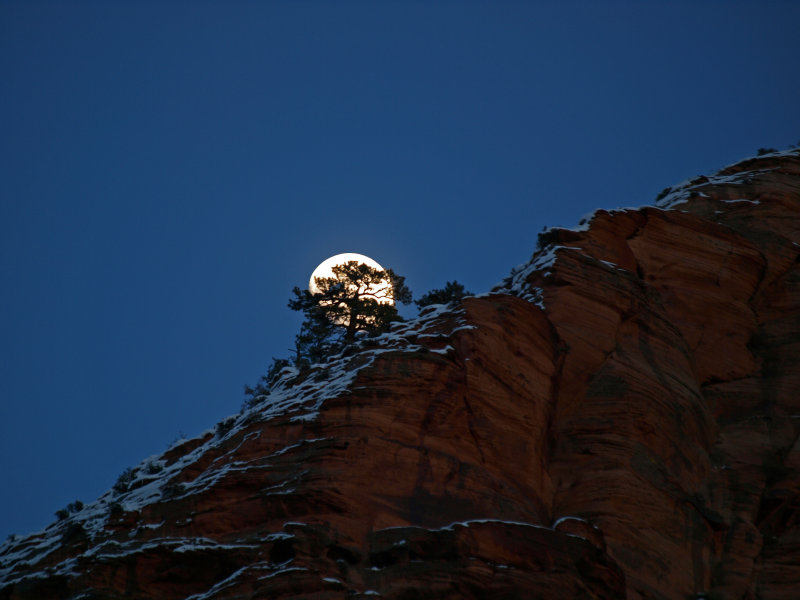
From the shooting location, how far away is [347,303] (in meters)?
45.8

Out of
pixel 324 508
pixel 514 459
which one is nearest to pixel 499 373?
pixel 514 459

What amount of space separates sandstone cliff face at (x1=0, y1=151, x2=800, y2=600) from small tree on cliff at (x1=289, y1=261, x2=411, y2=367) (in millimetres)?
11286

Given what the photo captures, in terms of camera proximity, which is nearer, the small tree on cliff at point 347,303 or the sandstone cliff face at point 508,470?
the sandstone cliff face at point 508,470

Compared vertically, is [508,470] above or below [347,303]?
below

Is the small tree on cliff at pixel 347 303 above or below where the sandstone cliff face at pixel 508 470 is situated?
above

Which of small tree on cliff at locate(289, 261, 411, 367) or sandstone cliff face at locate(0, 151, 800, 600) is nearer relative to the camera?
sandstone cliff face at locate(0, 151, 800, 600)

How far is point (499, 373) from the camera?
29641 millimetres

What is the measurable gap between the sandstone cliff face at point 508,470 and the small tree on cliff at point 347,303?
1129cm

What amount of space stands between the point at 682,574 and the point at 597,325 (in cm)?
797

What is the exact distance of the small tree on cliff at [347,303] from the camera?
44.6m

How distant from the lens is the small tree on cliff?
4462 cm

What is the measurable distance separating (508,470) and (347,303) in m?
19.3

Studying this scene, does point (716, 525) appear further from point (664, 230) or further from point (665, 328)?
point (664, 230)

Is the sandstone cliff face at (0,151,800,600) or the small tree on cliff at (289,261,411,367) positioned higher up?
the small tree on cliff at (289,261,411,367)
